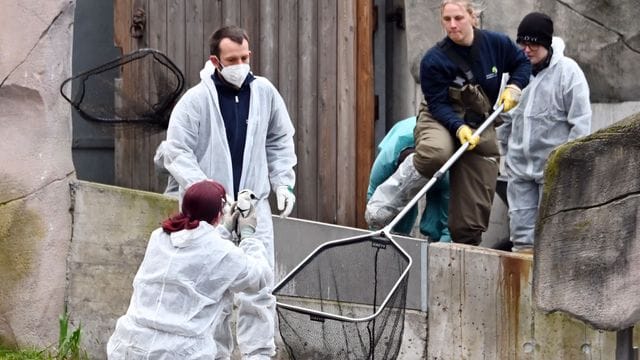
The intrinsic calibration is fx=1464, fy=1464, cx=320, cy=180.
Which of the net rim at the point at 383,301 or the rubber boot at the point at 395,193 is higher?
the rubber boot at the point at 395,193

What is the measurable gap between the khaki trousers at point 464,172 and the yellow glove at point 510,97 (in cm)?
22

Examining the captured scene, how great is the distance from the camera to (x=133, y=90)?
36.1ft

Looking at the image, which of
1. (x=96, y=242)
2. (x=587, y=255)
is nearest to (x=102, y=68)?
(x=96, y=242)

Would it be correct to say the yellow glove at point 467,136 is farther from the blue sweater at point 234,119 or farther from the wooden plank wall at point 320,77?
the wooden plank wall at point 320,77

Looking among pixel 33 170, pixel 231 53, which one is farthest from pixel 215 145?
pixel 33 170

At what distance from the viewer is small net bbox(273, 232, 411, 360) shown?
7480 millimetres

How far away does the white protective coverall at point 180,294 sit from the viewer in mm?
6473

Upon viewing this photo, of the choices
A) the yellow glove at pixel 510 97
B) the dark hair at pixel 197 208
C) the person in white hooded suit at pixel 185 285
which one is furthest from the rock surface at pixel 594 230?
the yellow glove at pixel 510 97

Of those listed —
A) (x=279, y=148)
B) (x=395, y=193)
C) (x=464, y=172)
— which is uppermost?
(x=279, y=148)

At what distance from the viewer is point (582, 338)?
299 inches

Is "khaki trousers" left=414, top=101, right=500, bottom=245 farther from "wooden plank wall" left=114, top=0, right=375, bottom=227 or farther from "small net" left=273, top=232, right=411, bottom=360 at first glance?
"wooden plank wall" left=114, top=0, right=375, bottom=227

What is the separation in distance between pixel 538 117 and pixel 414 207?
0.94 metres

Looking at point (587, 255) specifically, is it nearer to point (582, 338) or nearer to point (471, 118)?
point (582, 338)

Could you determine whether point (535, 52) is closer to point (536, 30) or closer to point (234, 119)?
point (536, 30)
